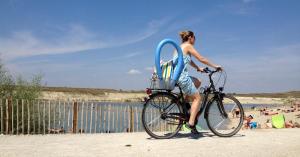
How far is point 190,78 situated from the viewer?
829cm

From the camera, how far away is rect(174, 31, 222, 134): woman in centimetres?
820

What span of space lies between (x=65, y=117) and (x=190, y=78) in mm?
8651

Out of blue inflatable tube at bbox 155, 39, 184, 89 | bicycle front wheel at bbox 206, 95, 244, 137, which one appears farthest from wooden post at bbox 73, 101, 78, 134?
blue inflatable tube at bbox 155, 39, 184, 89

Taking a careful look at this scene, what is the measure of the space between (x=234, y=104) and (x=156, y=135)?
1881 mm

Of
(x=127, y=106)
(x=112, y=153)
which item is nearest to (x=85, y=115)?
(x=127, y=106)

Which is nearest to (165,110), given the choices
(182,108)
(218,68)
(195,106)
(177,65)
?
(182,108)

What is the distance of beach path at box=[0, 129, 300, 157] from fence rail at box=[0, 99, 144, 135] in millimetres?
5378

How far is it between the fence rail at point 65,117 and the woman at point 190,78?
6.69m

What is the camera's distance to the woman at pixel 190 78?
820 centimetres

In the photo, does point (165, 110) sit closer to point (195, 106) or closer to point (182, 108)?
point (182, 108)

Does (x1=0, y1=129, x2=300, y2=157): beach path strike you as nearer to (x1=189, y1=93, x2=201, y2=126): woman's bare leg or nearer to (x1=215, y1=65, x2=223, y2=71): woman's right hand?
(x1=189, y1=93, x2=201, y2=126): woman's bare leg

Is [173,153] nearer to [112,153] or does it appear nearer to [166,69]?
[112,153]

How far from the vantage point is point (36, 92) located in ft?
68.5

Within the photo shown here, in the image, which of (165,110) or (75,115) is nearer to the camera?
(165,110)
